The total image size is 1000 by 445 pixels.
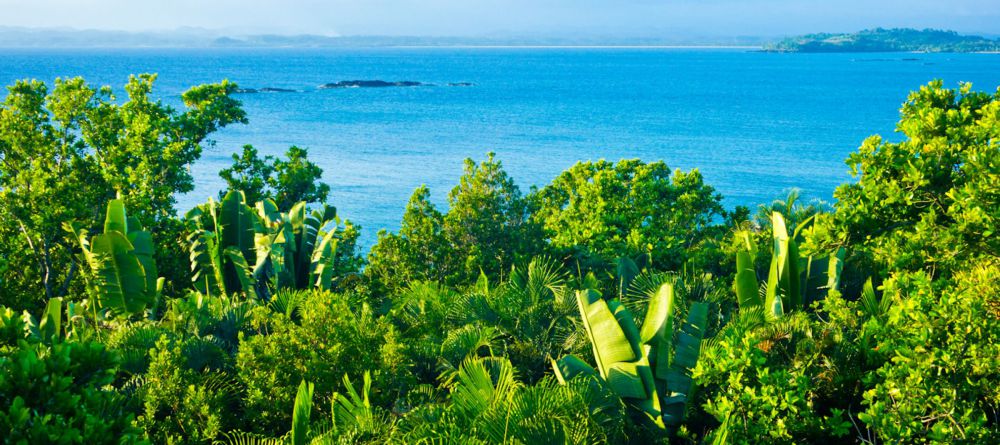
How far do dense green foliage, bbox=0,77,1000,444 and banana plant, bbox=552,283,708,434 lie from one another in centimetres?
3

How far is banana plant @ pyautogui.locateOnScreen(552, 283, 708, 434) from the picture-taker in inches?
397

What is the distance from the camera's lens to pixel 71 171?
19.2m

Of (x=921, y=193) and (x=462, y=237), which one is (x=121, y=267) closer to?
(x=462, y=237)

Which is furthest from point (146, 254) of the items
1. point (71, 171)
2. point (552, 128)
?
point (552, 128)

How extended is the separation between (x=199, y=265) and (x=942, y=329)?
15.6 metres

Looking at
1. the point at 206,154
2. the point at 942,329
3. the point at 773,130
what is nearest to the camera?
the point at 942,329

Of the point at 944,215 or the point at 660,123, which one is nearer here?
the point at 944,215

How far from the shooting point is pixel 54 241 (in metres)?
18.7

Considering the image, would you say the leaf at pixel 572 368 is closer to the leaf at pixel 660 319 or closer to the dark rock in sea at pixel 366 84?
the leaf at pixel 660 319

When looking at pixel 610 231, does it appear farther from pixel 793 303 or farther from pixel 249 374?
pixel 249 374

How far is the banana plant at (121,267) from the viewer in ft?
47.1

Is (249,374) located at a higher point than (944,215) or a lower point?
lower

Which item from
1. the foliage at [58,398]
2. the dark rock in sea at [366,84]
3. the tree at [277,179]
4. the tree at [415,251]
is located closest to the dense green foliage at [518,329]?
the foliage at [58,398]

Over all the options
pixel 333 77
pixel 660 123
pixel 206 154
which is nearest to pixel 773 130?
pixel 660 123
